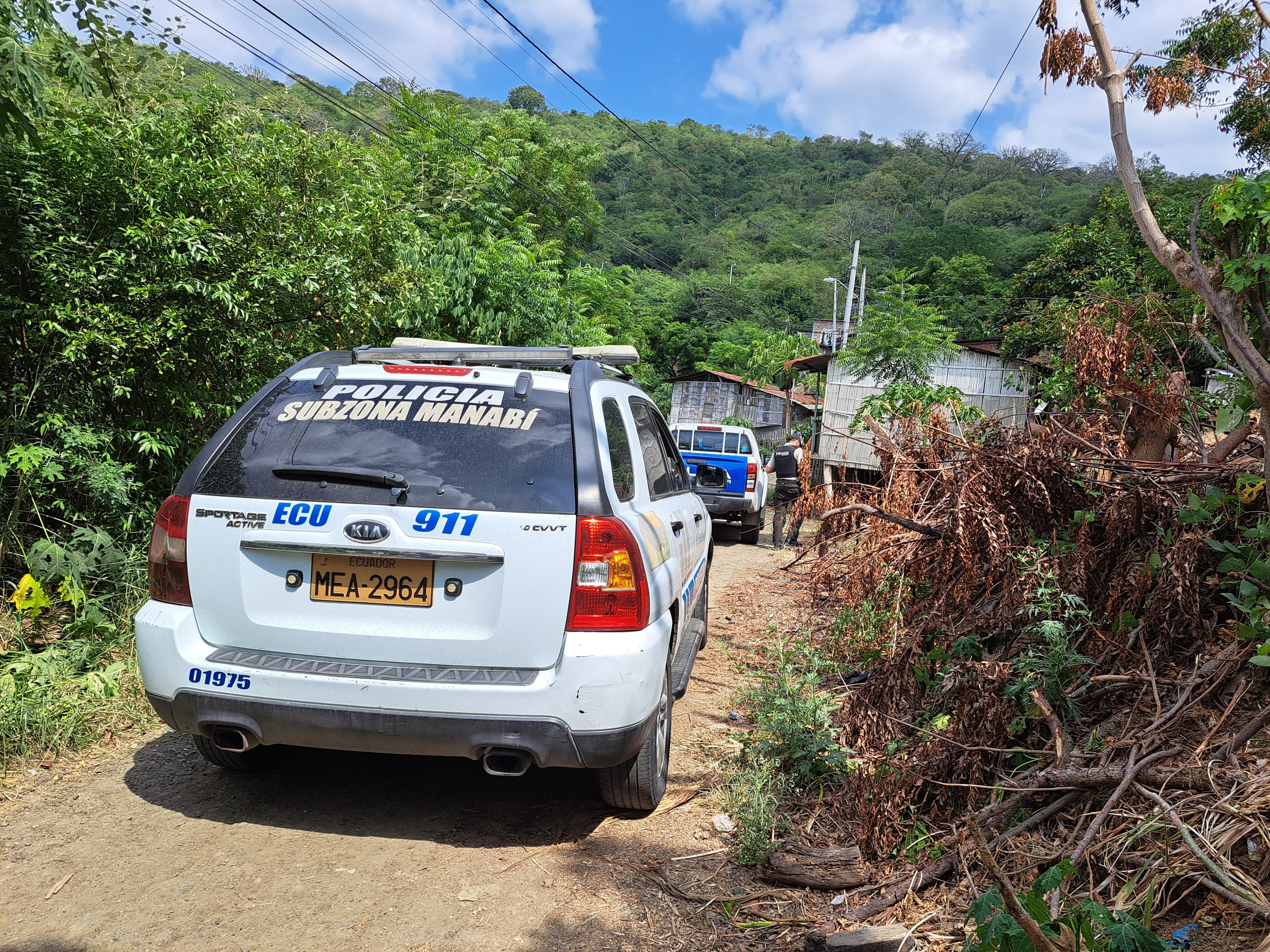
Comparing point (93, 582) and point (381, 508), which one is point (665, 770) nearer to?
point (381, 508)

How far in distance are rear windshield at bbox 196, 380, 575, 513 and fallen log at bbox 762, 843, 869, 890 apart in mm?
1574

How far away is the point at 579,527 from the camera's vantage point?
314 cm

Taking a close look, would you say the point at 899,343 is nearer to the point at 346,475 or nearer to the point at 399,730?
the point at 346,475

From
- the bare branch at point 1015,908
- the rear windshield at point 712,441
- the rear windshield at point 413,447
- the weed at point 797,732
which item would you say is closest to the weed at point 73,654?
the rear windshield at point 413,447

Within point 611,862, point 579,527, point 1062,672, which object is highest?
point 579,527

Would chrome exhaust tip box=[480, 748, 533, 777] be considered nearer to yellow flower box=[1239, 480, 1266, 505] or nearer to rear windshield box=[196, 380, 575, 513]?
rear windshield box=[196, 380, 575, 513]

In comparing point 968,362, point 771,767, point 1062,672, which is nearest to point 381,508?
point 771,767

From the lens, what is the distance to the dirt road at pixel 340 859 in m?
2.78

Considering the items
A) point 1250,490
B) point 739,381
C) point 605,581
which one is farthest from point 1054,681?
point 739,381

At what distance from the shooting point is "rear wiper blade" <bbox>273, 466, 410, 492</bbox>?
3172 mm

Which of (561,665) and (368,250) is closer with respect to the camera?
(561,665)

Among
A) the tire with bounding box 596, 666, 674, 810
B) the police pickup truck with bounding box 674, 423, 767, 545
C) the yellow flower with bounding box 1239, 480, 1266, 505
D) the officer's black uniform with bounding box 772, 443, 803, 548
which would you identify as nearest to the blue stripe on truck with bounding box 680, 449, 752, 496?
the police pickup truck with bounding box 674, 423, 767, 545

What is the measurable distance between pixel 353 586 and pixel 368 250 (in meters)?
4.90

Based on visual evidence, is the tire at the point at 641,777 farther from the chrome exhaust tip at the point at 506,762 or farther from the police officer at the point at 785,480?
the police officer at the point at 785,480
